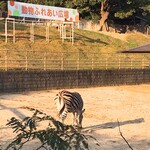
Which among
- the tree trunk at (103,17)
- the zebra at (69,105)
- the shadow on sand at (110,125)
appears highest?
the tree trunk at (103,17)

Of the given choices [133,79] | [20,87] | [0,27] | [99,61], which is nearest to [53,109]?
[20,87]

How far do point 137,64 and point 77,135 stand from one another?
2819cm

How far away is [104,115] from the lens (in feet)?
40.3

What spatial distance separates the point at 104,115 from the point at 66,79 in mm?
8861

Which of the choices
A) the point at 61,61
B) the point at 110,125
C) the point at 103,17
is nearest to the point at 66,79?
the point at 61,61

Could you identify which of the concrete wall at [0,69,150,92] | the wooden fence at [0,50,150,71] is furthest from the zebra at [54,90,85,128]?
the wooden fence at [0,50,150,71]

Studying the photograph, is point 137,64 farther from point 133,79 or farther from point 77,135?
point 77,135

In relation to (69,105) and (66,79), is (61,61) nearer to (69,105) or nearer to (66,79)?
(66,79)

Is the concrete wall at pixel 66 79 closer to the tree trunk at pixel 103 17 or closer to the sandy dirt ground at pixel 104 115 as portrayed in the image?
the sandy dirt ground at pixel 104 115

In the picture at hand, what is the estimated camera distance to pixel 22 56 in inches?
1009

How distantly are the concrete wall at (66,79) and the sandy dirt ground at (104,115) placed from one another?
2.29ft

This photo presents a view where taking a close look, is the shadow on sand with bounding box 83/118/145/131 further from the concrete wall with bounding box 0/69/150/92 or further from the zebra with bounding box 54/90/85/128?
the concrete wall with bounding box 0/69/150/92

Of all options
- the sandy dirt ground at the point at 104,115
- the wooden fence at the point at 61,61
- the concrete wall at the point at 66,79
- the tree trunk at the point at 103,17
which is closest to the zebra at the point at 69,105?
the sandy dirt ground at the point at 104,115

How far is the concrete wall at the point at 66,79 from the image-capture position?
1855 cm
